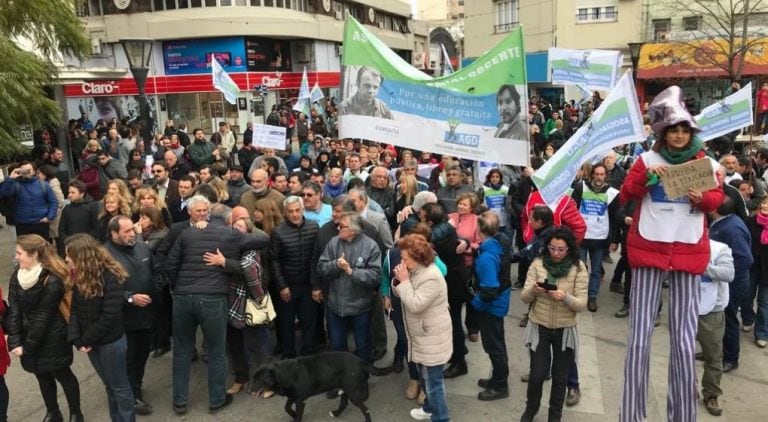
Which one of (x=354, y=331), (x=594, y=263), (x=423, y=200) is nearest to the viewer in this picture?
(x=354, y=331)

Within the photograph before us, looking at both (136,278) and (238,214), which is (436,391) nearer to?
(238,214)

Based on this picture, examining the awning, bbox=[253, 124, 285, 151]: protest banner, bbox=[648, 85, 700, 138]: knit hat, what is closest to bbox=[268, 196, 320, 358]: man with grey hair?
bbox=[648, 85, 700, 138]: knit hat

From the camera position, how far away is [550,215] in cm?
504

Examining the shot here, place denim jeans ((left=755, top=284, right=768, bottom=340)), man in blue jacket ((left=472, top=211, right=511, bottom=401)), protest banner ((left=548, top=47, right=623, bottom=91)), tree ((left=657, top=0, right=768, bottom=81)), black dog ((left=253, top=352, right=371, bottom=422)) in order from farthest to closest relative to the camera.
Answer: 1. tree ((left=657, top=0, right=768, bottom=81))
2. protest banner ((left=548, top=47, right=623, bottom=91))
3. denim jeans ((left=755, top=284, right=768, bottom=340))
4. man in blue jacket ((left=472, top=211, right=511, bottom=401))
5. black dog ((left=253, top=352, right=371, bottom=422))

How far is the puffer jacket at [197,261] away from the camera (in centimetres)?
490

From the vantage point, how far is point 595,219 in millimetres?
7367

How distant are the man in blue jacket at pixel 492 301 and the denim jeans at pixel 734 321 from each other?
2.20 metres

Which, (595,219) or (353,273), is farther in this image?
(595,219)

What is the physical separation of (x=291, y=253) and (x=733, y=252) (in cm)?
414

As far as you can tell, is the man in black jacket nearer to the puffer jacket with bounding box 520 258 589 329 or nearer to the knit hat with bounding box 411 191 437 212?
the knit hat with bounding box 411 191 437 212

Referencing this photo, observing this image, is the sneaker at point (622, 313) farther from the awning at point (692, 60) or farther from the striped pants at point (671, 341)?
the awning at point (692, 60)

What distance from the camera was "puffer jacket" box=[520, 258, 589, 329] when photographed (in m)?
4.42

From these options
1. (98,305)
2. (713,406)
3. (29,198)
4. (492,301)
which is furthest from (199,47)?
(713,406)

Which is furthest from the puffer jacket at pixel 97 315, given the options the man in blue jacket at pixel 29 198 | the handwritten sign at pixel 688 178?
the man in blue jacket at pixel 29 198
